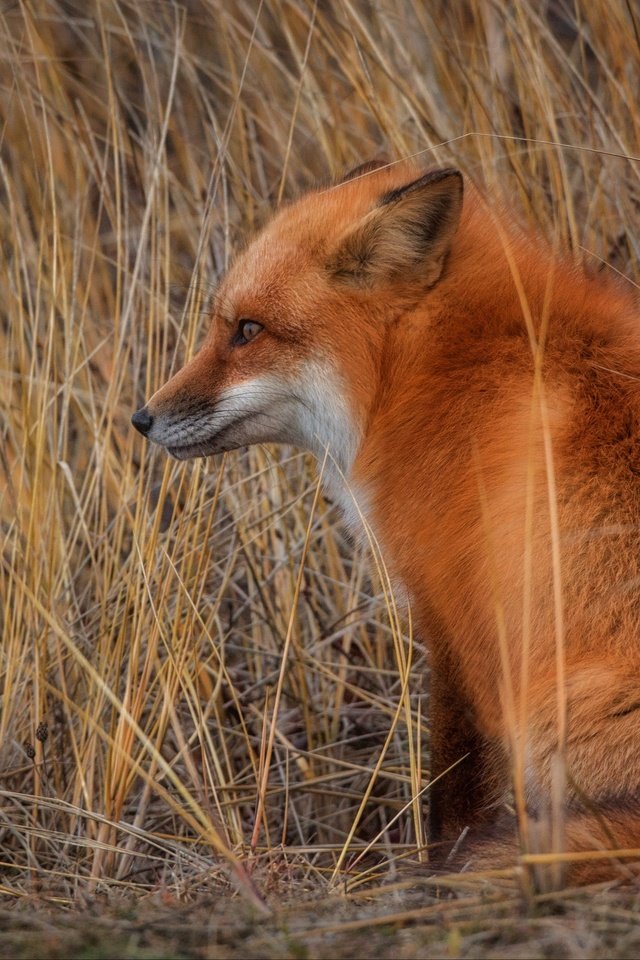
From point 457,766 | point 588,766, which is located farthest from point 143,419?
point 588,766

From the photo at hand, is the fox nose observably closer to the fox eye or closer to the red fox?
the red fox

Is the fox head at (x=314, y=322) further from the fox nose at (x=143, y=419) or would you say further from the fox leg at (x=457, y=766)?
the fox leg at (x=457, y=766)

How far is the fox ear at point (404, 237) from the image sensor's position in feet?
7.91

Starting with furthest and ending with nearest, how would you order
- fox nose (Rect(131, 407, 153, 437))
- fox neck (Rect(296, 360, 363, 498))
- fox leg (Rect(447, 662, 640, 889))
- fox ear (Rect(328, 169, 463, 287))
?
1. fox nose (Rect(131, 407, 153, 437))
2. fox neck (Rect(296, 360, 363, 498))
3. fox ear (Rect(328, 169, 463, 287))
4. fox leg (Rect(447, 662, 640, 889))

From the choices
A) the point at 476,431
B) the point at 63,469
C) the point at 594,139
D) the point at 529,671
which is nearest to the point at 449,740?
the point at 529,671

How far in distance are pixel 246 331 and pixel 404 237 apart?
1.61ft

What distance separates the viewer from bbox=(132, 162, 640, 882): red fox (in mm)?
2045

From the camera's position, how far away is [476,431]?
235 cm

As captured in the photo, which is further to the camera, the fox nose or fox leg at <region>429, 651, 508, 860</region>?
the fox nose

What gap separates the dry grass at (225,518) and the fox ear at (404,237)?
19.0 inches

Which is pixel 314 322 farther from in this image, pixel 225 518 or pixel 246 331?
pixel 225 518

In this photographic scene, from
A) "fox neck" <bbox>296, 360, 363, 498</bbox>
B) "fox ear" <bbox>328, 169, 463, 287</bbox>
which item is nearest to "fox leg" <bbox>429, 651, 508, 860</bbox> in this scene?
"fox neck" <bbox>296, 360, 363, 498</bbox>

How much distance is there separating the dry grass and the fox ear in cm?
48

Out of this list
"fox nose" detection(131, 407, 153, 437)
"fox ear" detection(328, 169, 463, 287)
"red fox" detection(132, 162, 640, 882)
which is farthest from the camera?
Result: "fox nose" detection(131, 407, 153, 437)
